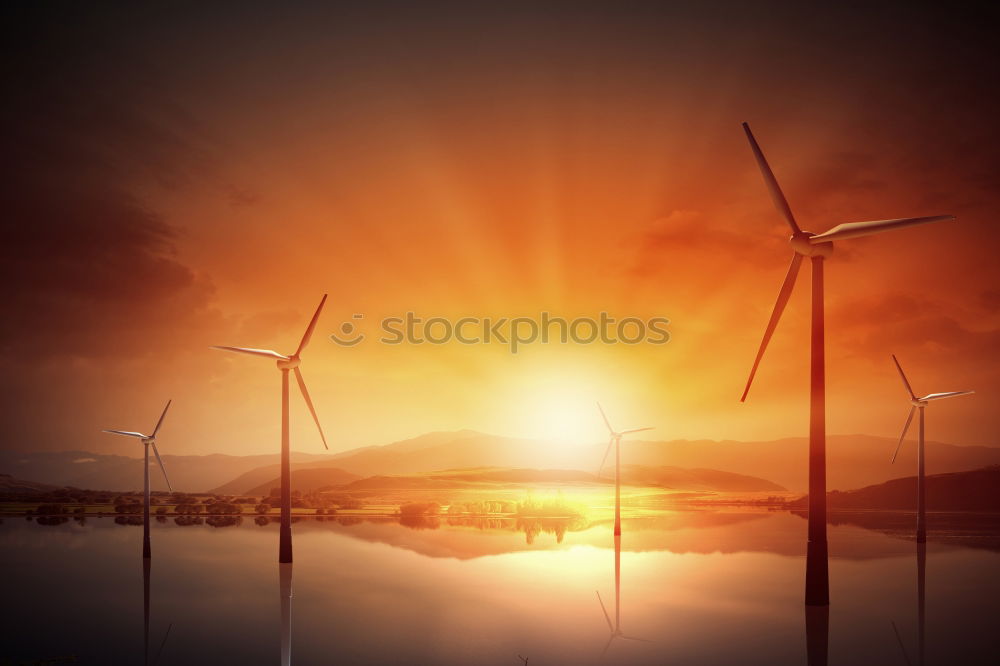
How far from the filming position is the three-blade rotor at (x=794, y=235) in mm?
46219

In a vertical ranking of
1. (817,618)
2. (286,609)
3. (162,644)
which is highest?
(817,618)

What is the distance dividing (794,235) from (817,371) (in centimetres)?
974

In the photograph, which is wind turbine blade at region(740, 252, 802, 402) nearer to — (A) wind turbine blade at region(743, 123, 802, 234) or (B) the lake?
(A) wind turbine blade at region(743, 123, 802, 234)

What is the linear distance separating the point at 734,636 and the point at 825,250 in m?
25.4

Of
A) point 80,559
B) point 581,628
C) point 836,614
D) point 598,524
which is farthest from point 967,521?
point 80,559

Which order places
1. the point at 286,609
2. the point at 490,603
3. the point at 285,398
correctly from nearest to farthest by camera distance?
the point at 286,609 → the point at 490,603 → the point at 285,398

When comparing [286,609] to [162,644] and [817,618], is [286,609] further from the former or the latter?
[817,618]

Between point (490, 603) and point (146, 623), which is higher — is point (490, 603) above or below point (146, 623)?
below

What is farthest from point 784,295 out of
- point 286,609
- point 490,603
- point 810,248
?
point 286,609

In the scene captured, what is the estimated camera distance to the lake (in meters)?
38.8

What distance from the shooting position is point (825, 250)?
159 feet

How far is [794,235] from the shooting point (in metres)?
49.1

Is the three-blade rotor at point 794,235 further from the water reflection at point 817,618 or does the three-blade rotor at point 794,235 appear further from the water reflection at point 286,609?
the water reflection at point 286,609

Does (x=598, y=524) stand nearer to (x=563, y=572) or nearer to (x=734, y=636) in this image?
(x=563, y=572)
